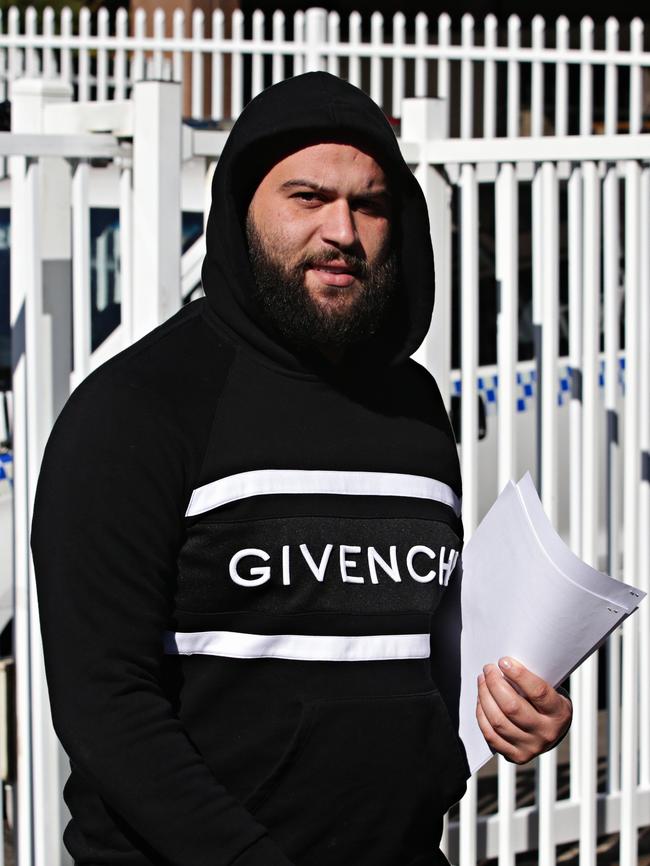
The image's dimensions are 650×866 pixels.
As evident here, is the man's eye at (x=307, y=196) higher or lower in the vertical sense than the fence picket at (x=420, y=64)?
lower

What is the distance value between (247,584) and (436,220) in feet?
5.65

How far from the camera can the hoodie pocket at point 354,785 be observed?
2.00 meters

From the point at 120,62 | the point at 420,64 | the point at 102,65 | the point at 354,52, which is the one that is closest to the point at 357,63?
the point at 354,52

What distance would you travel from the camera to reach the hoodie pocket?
1998mm

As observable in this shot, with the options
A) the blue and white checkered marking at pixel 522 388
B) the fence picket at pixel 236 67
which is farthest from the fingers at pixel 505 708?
the fence picket at pixel 236 67

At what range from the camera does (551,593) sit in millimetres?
2094

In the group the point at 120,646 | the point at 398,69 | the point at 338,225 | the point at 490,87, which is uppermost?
the point at 398,69

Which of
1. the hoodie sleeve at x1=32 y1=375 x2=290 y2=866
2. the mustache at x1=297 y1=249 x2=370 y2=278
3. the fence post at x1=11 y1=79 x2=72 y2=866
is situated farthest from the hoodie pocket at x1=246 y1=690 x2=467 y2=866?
the fence post at x1=11 y1=79 x2=72 y2=866

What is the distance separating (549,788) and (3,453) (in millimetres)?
2062

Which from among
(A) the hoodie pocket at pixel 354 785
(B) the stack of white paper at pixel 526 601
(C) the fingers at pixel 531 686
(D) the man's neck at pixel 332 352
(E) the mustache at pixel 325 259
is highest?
(E) the mustache at pixel 325 259

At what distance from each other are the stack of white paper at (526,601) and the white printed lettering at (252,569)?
1.35 ft

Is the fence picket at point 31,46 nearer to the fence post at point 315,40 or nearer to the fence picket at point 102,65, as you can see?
the fence picket at point 102,65

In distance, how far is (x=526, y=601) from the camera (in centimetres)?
215

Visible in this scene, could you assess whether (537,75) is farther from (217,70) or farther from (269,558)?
(269,558)
